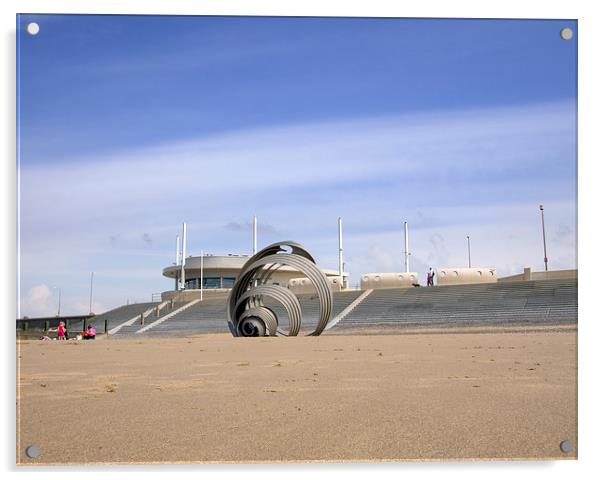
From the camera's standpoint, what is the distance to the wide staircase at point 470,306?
26422mm

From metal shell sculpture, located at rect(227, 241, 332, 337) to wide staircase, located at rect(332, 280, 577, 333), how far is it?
20.5 feet

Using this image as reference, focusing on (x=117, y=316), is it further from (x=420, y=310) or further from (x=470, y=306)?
(x=470, y=306)

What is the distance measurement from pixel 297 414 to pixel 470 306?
27.3 metres

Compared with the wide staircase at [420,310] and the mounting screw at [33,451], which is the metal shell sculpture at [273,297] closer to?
the wide staircase at [420,310]

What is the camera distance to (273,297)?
75.5ft

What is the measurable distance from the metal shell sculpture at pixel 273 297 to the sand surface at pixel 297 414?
47.3 ft

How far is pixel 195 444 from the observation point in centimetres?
436

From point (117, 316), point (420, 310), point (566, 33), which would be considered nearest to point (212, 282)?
point (117, 316)

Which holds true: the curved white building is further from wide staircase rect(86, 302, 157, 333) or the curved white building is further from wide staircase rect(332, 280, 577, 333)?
wide staircase rect(332, 280, 577, 333)

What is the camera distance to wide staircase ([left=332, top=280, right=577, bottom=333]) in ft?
86.7

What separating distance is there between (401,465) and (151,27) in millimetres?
3793

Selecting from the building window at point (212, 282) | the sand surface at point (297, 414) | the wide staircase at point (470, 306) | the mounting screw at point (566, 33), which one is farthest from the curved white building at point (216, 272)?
the mounting screw at point (566, 33)

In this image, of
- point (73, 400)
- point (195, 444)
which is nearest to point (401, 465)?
point (195, 444)

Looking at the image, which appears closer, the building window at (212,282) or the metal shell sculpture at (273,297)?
the metal shell sculpture at (273,297)
